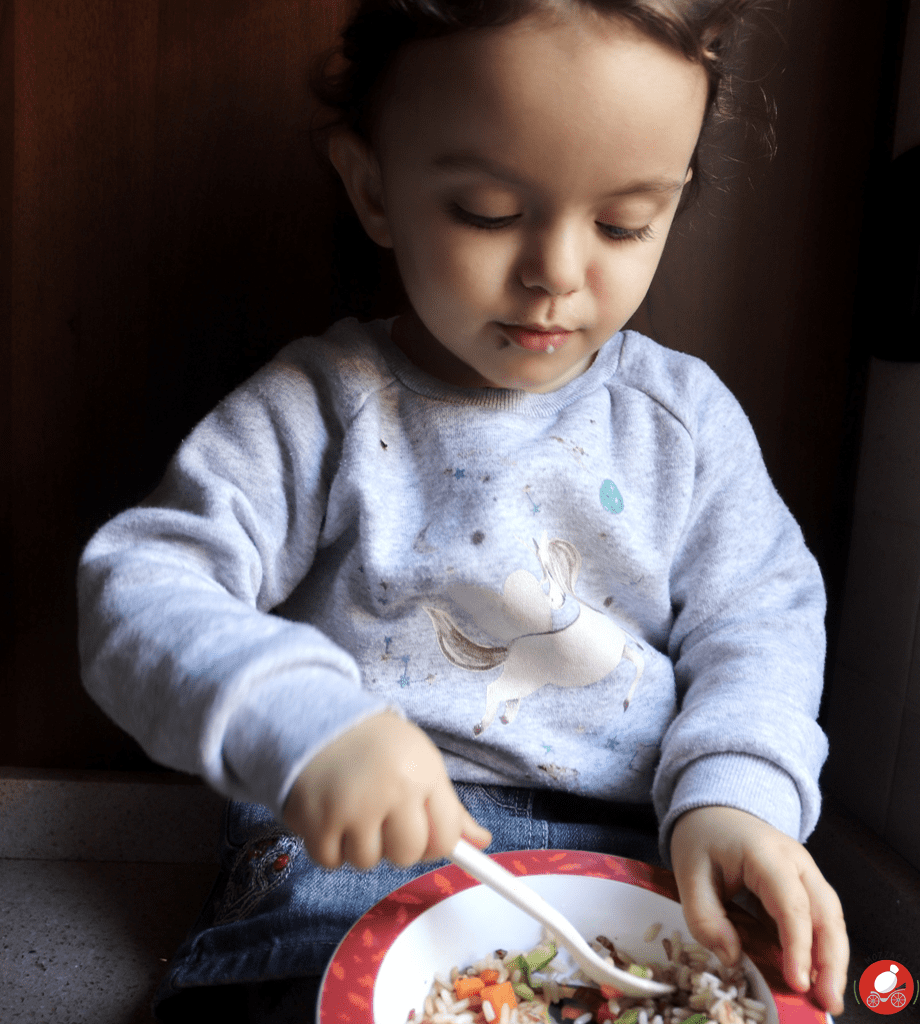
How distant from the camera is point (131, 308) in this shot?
0.84 m

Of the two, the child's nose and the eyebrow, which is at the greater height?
the eyebrow

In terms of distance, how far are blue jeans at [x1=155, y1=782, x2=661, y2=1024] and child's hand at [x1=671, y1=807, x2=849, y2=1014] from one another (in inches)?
4.5

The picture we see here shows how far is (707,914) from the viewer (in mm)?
568

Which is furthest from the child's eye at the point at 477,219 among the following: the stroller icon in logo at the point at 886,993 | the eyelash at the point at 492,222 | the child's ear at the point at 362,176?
the stroller icon in logo at the point at 886,993

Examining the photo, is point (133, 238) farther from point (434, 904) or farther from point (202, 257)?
point (434, 904)

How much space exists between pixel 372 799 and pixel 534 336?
0.34 meters

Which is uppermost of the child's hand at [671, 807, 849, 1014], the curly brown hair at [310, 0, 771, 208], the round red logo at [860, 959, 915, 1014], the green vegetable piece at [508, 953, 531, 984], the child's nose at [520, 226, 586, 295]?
the curly brown hair at [310, 0, 771, 208]

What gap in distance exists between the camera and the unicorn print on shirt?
70cm

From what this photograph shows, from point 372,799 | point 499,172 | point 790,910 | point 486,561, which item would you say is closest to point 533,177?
point 499,172

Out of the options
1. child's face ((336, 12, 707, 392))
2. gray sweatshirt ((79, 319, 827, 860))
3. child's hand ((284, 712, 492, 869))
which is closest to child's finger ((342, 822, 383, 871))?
child's hand ((284, 712, 492, 869))

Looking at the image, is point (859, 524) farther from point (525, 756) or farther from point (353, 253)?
point (353, 253)

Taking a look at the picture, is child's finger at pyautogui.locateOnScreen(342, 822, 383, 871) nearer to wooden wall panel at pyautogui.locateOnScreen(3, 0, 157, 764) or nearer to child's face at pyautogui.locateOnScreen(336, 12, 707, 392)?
child's face at pyautogui.locateOnScreen(336, 12, 707, 392)

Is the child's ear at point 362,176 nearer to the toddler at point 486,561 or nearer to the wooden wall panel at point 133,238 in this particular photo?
the toddler at point 486,561

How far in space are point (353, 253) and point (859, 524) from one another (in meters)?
0.57
